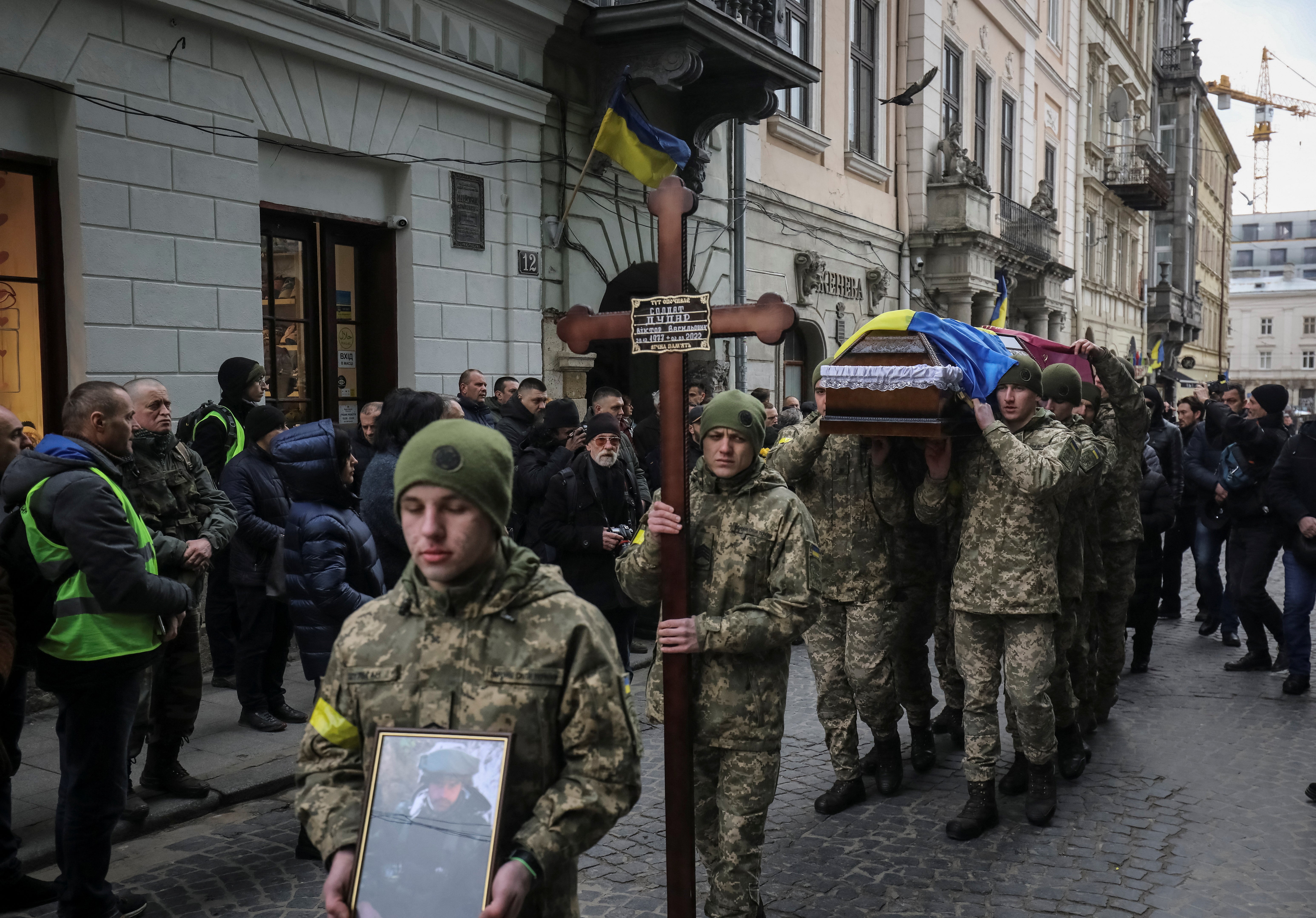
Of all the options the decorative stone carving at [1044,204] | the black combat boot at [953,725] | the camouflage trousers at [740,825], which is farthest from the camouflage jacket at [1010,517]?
the decorative stone carving at [1044,204]

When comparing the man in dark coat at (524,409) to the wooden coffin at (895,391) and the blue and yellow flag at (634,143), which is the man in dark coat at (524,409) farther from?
the wooden coffin at (895,391)

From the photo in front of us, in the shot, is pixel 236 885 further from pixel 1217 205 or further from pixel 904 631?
pixel 1217 205

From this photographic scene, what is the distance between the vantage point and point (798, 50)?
1484cm

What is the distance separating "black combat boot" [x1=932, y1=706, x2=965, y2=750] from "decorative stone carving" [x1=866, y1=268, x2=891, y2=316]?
469 inches

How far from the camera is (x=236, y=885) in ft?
13.6

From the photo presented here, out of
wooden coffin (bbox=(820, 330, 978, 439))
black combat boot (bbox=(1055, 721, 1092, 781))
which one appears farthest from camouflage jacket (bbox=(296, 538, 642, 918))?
black combat boot (bbox=(1055, 721, 1092, 781))

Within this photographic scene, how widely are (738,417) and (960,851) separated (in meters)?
2.16

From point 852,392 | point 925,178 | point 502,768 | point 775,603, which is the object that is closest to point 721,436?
point 775,603

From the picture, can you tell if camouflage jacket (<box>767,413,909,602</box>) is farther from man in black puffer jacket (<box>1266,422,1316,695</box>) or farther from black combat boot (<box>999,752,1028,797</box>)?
man in black puffer jacket (<box>1266,422,1316,695</box>)

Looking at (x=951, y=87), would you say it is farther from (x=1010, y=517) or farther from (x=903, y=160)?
(x=1010, y=517)

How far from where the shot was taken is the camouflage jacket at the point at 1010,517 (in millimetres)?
4570

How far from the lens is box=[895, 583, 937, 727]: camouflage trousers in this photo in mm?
5449

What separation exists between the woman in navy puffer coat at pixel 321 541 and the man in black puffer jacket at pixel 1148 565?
16.5ft

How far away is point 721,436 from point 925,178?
1608cm
